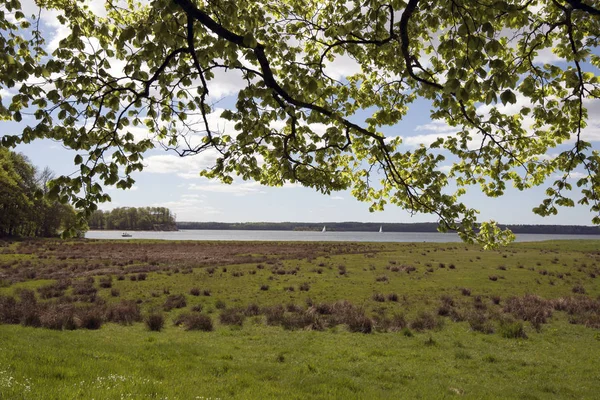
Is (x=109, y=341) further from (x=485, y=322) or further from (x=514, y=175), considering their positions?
(x=485, y=322)

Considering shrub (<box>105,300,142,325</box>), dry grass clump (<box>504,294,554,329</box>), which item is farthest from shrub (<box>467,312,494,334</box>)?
shrub (<box>105,300,142,325</box>)

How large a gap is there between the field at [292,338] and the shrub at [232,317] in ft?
0.36

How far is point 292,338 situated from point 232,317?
4.70m

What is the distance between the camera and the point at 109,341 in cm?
1501

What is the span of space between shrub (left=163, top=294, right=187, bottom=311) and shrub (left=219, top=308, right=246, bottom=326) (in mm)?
3753

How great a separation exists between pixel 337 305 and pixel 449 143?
53.4 feet

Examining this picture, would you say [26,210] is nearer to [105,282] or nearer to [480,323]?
[105,282]

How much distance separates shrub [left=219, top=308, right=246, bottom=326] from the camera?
20.4 m

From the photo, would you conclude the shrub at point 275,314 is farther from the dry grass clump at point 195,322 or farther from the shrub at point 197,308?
the shrub at point 197,308

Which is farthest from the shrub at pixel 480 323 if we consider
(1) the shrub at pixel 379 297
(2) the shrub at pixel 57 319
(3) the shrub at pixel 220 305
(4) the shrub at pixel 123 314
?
(2) the shrub at pixel 57 319

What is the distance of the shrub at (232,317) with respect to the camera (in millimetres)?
20391

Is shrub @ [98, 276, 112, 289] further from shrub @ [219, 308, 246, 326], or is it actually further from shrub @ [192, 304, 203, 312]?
shrub @ [219, 308, 246, 326]

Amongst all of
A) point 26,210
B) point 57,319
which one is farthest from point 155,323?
point 26,210

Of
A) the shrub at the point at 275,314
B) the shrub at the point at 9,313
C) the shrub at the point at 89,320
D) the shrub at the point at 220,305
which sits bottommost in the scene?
the shrub at the point at 220,305
